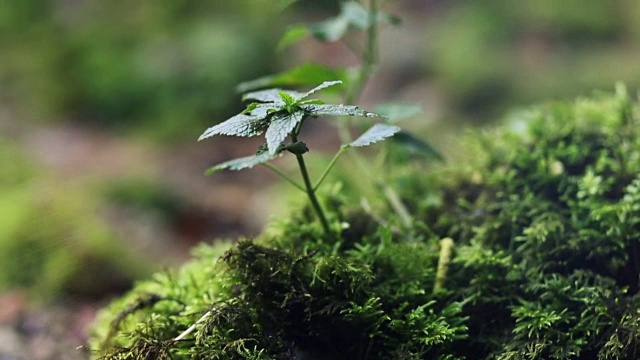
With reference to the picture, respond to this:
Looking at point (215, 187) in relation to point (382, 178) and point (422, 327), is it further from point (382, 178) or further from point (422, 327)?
point (422, 327)

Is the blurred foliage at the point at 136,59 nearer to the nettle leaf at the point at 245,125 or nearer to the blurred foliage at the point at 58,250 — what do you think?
the blurred foliage at the point at 58,250

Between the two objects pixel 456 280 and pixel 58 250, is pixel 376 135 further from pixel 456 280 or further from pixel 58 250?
pixel 58 250

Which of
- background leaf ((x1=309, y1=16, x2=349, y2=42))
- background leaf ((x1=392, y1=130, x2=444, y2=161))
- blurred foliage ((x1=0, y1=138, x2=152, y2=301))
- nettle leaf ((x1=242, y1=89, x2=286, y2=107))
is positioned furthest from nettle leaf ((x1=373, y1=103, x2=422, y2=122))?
blurred foliage ((x1=0, y1=138, x2=152, y2=301))

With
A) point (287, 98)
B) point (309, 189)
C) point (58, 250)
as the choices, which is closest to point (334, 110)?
point (287, 98)

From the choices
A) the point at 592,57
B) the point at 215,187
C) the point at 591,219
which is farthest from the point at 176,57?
the point at 591,219

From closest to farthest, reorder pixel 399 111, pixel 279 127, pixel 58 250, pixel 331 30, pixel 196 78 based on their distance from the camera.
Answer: pixel 279 127
pixel 399 111
pixel 331 30
pixel 58 250
pixel 196 78

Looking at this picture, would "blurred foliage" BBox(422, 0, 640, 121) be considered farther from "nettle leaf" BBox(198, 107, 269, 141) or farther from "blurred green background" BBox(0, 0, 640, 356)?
"nettle leaf" BBox(198, 107, 269, 141)
